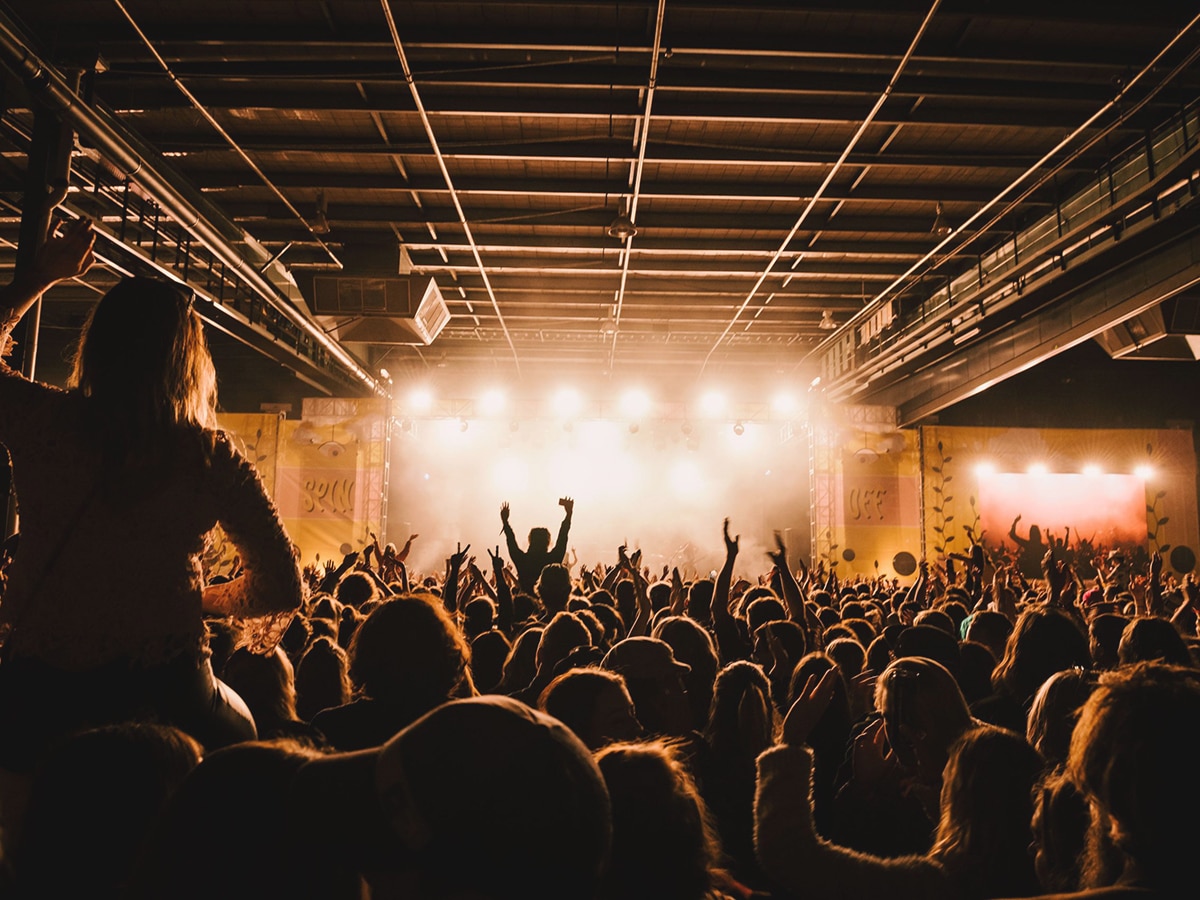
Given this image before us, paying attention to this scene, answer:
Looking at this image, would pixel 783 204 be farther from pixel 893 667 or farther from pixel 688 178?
pixel 893 667

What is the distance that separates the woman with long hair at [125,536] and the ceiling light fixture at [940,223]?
9.96 metres

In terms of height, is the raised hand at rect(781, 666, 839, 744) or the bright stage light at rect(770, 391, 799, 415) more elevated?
the bright stage light at rect(770, 391, 799, 415)

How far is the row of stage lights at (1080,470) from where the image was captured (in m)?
16.9

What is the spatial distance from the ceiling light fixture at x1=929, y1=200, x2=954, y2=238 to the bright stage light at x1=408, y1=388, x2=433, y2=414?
35.9 ft

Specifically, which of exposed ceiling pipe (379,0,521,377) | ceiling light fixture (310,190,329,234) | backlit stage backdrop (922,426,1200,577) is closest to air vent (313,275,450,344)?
exposed ceiling pipe (379,0,521,377)

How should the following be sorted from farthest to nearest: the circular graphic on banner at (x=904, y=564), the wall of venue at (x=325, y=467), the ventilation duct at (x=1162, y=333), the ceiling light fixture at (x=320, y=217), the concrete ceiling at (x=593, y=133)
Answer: the circular graphic on banner at (x=904, y=564) < the wall of venue at (x=325, y=467) < the ceiling light fixture at (x=320, y=217) < the ventilation duct at (x=1162, y=333) < the concrete ceiling at (x=593, y=133)

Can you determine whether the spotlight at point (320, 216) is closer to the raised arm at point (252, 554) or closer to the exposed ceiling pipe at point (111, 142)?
the exposed ceiling pipe at point (111, 142)

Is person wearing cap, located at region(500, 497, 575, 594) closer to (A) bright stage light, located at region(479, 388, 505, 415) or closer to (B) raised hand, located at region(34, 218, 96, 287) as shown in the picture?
(B) raised hand, located at region(34, 218, 96, 287)

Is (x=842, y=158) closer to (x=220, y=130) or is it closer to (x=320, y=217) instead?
(x=320, y=217)

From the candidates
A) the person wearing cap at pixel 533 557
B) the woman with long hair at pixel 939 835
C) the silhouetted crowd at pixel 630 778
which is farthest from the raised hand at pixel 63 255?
the person wearing cap at pixel 533 557

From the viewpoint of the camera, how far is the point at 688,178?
966cm

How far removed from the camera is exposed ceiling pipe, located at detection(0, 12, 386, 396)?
5508 mm

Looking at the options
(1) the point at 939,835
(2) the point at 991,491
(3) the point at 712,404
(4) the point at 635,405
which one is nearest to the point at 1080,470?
(2) the point at 991,491

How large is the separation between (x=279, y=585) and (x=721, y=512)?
64.5ft
